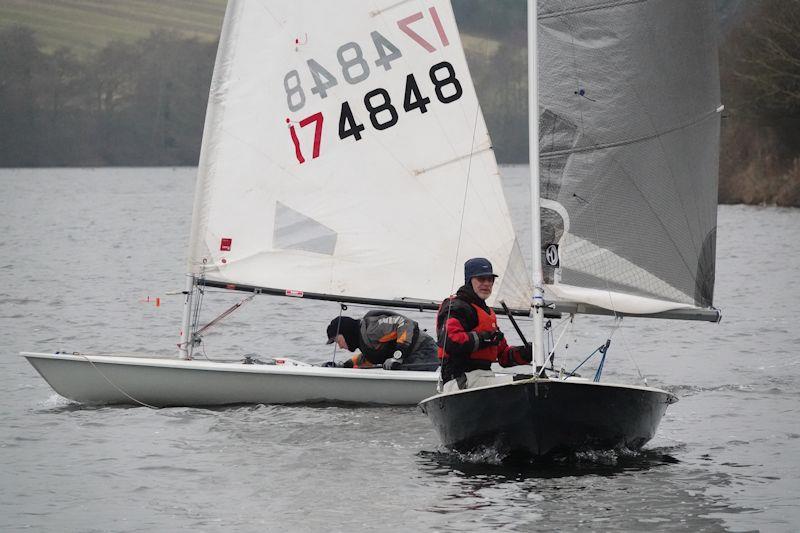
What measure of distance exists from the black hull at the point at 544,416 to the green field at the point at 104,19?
124 meters

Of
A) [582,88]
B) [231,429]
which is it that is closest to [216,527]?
[231,429]

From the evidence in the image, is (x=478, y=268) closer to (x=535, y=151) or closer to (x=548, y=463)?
(x=535, y=151)

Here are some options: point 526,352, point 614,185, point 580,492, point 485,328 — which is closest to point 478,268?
point 485,328

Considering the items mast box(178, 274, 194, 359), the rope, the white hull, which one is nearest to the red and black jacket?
the white hull

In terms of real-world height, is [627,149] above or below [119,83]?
below

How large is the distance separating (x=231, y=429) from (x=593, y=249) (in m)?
3.75

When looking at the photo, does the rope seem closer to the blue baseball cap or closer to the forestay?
the blue baseball cap

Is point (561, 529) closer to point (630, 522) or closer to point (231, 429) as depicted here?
point (630, 522)

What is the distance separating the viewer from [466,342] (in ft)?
35.5

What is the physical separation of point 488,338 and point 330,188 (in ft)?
12.2

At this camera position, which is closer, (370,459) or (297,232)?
(370,459)

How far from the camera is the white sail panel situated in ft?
45.1

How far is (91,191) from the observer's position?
83.8 m

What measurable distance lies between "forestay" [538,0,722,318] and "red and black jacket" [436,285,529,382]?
2.06ft
